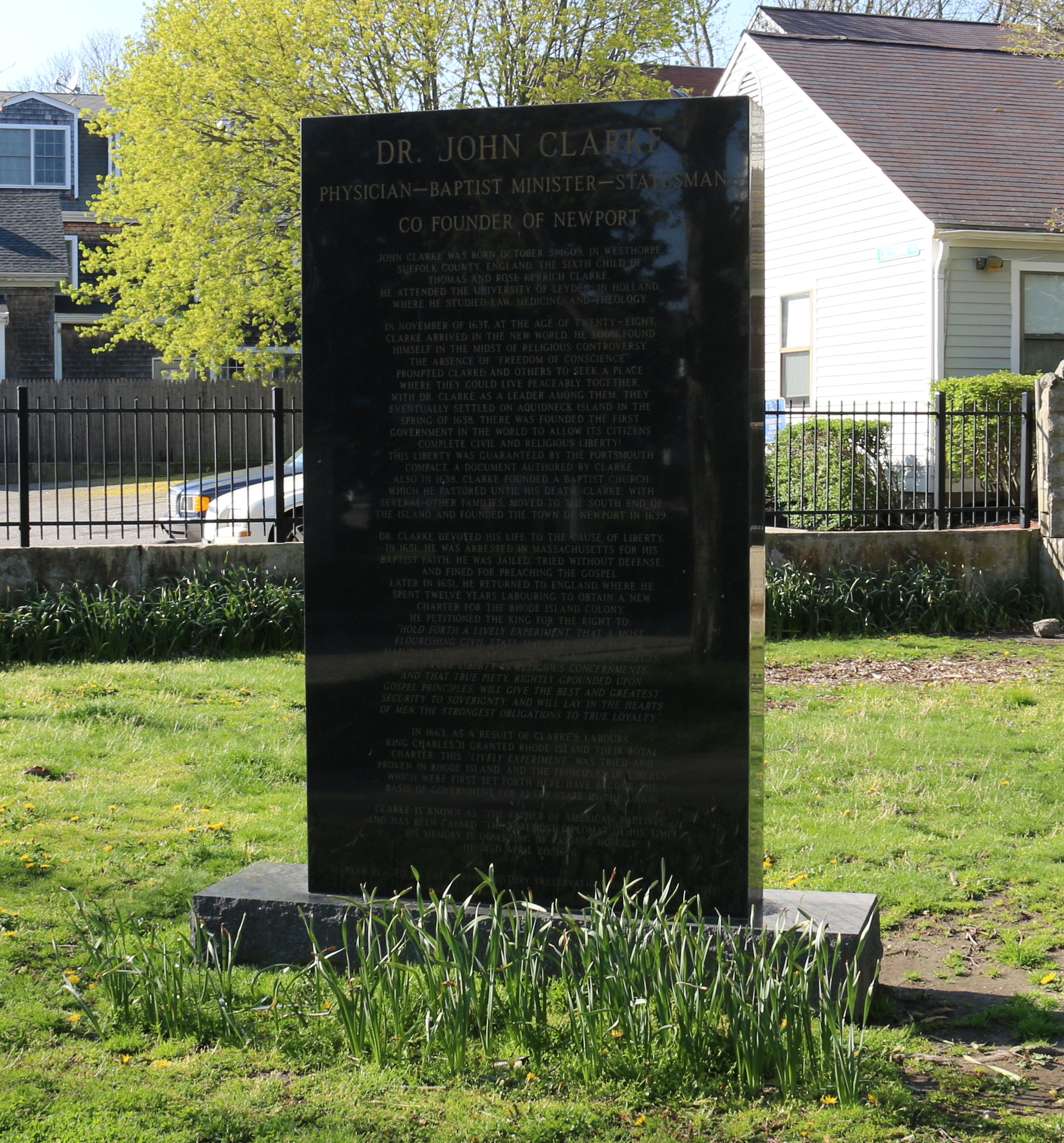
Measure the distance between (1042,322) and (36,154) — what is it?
26452 millimetres

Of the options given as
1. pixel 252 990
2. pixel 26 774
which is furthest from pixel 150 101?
pixel 252 990

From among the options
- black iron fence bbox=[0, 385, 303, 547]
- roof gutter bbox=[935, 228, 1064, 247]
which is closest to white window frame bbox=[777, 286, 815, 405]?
roof gutter bbox=[935, 228, 1064, 247]

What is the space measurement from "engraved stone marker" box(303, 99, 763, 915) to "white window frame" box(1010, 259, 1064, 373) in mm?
13320

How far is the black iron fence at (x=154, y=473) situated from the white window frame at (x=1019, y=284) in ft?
29.7

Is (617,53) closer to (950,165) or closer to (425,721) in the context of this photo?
(950,165)

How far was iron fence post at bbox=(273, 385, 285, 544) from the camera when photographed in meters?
11.2

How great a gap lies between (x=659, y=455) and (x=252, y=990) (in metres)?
2.05

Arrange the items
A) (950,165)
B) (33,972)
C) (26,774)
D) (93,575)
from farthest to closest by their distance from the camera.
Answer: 1. (950,165)
2. (93,575)
3. (26,774)
4. (33,972)

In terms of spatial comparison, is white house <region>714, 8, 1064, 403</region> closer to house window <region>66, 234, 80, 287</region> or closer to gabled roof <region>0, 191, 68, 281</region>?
gabled roof <region>0, 191, 68, 281</region>

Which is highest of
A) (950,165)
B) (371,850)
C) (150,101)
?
(150,101)

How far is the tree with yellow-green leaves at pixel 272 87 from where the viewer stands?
18375 millimetres

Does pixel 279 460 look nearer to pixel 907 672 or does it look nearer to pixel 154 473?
pixel 154 473

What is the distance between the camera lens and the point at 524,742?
4148 millimetres

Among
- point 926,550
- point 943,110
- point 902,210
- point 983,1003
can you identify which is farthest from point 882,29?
point 983,1003
